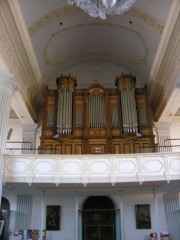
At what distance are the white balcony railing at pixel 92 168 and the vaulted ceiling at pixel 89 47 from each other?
9.46 feet

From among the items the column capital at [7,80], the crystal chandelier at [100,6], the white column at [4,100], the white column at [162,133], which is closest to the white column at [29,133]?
the white column at [4,100]

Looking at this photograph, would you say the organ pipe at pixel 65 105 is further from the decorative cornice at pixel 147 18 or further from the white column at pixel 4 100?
the decorative cornice at pixel 147 18

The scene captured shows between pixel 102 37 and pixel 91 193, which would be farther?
pixel 102 37

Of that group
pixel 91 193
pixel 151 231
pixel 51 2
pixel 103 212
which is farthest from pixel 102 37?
pixel 151 231

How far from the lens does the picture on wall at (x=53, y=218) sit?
1287 cm

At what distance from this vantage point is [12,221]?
1266cm

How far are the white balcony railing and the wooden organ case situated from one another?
7.38 ft

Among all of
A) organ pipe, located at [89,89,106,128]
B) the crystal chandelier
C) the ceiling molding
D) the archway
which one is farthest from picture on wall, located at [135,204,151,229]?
the crystal chandelier

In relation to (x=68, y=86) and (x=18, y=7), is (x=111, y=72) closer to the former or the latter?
(x=68, y=86)

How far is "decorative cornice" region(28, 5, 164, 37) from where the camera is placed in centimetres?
1125

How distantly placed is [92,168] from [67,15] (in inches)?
257

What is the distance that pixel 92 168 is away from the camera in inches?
401

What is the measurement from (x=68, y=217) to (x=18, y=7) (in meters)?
9.06

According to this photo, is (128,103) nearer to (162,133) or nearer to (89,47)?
(162,133)
